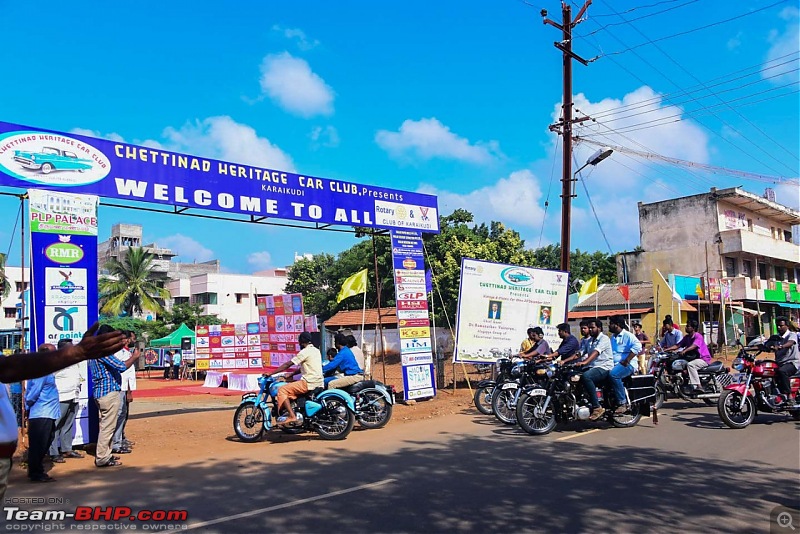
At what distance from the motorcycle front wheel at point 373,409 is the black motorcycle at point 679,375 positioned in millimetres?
5231

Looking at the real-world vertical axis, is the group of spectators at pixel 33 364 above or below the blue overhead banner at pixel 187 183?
below

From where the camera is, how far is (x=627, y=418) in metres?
9.85

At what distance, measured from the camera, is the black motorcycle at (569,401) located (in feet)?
30.1

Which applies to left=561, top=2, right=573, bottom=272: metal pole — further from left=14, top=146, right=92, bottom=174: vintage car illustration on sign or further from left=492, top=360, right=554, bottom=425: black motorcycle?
left=14, top=146, right=92, bottom=174: vintage car illustration on sign

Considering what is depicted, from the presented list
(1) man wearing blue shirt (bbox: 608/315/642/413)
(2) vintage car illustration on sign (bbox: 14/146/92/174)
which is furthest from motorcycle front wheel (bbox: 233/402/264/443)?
(1) man wearing blue shirt (bbox: 608/315/642/413)

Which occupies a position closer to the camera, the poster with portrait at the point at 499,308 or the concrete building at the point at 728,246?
the poster with portrait at the point at 499,308

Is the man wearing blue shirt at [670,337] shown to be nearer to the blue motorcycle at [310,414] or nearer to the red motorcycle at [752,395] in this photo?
the red motorcycle at [752,395]

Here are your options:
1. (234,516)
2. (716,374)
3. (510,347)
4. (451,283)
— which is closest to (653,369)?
(716,374)

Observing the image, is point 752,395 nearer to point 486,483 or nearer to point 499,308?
point 486,483

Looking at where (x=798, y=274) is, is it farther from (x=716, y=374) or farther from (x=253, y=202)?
(x=253, y=202)

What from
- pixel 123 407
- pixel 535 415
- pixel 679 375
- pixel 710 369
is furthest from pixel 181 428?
pixel 710 369

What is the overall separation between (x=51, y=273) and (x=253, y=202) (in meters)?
3.64

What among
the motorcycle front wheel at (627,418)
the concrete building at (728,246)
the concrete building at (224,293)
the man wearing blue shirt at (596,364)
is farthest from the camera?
the concrete building at (224,293)

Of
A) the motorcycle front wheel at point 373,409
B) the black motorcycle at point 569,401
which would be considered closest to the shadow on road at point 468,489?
the black motorcycle at point 569,401
